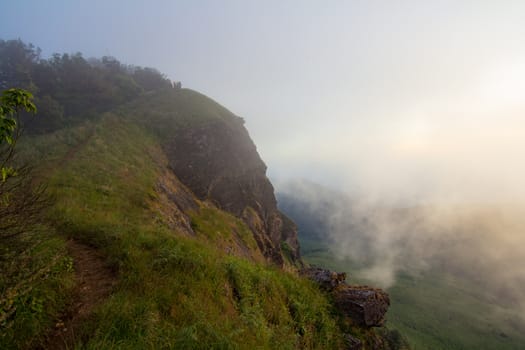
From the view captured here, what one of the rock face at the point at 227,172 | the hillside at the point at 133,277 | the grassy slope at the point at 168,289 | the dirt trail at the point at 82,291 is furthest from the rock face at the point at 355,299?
the rock face at the point at 227,172

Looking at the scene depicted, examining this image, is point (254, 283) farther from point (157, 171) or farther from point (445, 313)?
point (445, 313)

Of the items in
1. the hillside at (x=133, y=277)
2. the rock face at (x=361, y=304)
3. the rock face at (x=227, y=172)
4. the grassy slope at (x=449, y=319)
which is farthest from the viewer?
the grassy slope at (x=449, y=319)

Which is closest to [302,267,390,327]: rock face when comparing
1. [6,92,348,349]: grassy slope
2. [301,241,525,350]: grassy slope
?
[6,92,348,349]: grassy slope

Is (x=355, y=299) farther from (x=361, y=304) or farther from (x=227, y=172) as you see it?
(x=227, y=172)

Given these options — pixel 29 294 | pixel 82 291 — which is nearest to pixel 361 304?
pixel 82 291

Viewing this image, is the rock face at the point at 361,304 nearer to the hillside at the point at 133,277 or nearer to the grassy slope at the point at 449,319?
the hillside at the point at 133,277

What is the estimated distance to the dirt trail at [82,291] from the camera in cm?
387

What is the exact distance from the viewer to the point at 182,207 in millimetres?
19938

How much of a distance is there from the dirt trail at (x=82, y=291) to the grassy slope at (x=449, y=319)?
111 m

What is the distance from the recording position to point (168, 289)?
5398 millimetres

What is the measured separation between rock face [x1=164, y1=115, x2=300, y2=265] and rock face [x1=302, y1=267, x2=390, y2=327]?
20741 millimetres

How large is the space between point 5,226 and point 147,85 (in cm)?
6907

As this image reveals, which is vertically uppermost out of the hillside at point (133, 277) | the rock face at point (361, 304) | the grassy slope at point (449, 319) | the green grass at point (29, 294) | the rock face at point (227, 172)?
the grassy slope at point (449, 319)

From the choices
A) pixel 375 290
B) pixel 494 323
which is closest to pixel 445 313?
pixel 494 323
